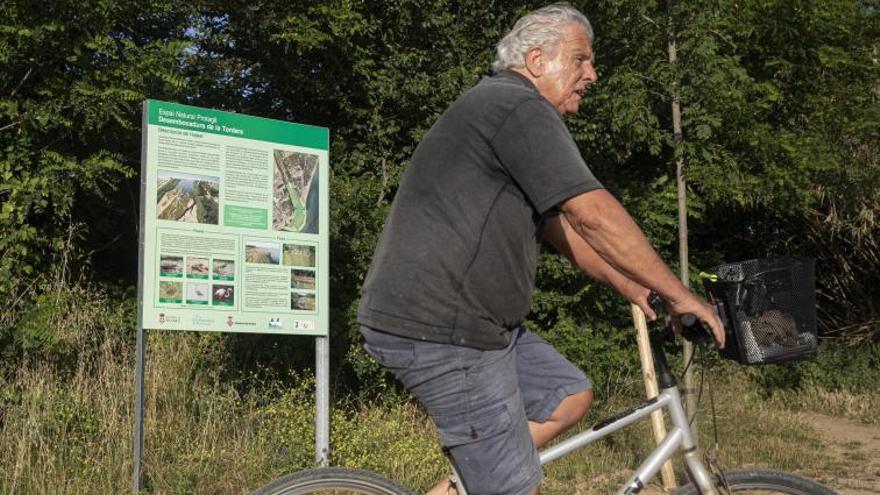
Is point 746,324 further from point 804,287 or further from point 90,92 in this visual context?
point 90,92

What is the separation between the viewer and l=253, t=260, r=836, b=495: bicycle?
2.99m

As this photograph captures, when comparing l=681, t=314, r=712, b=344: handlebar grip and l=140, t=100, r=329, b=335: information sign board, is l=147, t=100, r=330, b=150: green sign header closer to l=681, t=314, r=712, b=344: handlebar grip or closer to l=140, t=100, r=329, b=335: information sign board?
l=140, t=100, r=329, b=335: information sign board

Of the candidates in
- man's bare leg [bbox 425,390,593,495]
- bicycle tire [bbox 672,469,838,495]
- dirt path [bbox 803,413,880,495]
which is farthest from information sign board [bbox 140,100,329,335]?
dirt path [bbox 803,413,880,495]

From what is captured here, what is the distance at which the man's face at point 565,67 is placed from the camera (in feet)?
9.54

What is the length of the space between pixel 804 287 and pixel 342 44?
6863mm

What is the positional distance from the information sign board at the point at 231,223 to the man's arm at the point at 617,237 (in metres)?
3.21

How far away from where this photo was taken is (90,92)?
7.86m

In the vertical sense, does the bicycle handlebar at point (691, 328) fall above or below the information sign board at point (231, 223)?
below

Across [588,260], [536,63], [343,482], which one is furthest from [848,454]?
[536,63]

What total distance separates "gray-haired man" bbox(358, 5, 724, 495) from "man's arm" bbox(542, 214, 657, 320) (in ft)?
1.73

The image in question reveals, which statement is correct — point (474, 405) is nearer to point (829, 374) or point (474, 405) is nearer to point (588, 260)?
point (588, 260)

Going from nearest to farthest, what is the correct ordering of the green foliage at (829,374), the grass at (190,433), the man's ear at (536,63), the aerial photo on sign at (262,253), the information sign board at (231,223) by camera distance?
the man's ear at (536,63), the information sign board at (231,223), the aerial photo on sign at (262,253), the grass at (190,433), the green foliage at (829,374)

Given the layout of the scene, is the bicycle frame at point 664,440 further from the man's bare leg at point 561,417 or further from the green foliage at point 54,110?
the green foliage at point 54,110

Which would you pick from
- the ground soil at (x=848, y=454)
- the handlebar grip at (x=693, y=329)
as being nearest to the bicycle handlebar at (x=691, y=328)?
the handlebar grip at (x=693, y=329)
